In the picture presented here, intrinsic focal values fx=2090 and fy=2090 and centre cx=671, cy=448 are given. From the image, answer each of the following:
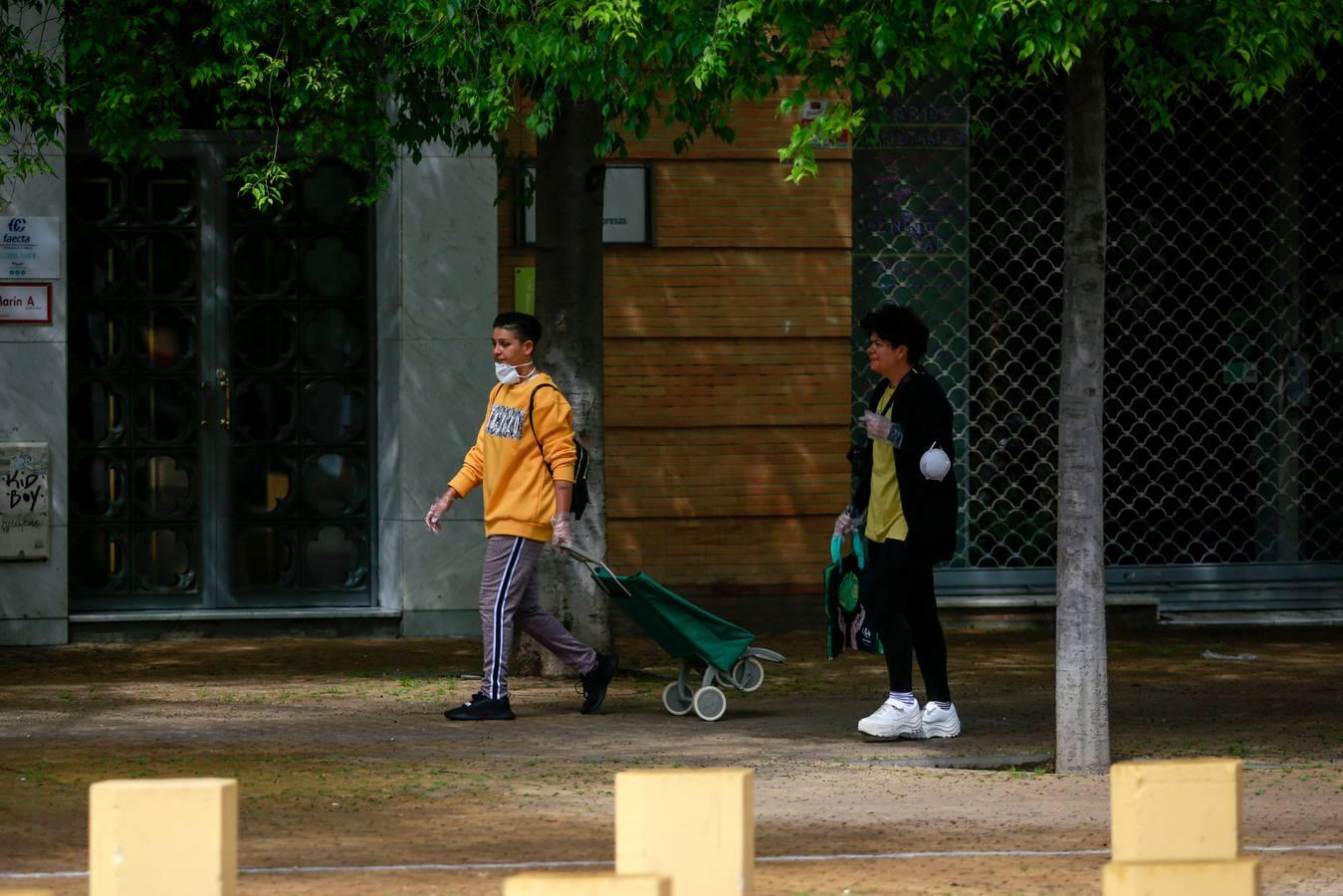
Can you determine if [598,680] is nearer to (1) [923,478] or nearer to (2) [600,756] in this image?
(2) [600,756]

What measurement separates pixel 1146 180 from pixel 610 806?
28.7ft

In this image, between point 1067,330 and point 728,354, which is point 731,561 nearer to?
point 728,354

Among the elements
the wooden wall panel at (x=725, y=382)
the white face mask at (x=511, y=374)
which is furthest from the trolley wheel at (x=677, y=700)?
the wooden wall panel at (x=725, y=382)

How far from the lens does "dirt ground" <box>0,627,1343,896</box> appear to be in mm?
6789

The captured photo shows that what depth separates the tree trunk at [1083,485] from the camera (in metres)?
8.69

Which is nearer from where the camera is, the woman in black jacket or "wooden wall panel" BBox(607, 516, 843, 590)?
the woman in black jacket

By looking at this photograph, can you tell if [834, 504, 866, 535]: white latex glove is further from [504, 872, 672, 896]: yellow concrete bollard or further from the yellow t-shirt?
[504, 872, 672, 896]: yellow concrete bollard

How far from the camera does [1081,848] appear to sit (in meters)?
7.05

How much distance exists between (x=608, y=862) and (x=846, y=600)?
347cm

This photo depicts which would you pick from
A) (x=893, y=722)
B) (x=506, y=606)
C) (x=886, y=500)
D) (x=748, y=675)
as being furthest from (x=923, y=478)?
(x=506, y=606)

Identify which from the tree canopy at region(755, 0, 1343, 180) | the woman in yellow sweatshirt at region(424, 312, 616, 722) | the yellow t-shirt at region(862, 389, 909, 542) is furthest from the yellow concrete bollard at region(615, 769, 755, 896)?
the woman in yellow sweatshirt at region(424, 312, 616, 722)

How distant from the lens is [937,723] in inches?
380

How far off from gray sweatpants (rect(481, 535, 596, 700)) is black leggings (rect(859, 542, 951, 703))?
1530 millimetres

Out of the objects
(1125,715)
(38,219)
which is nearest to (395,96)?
(38,219)
